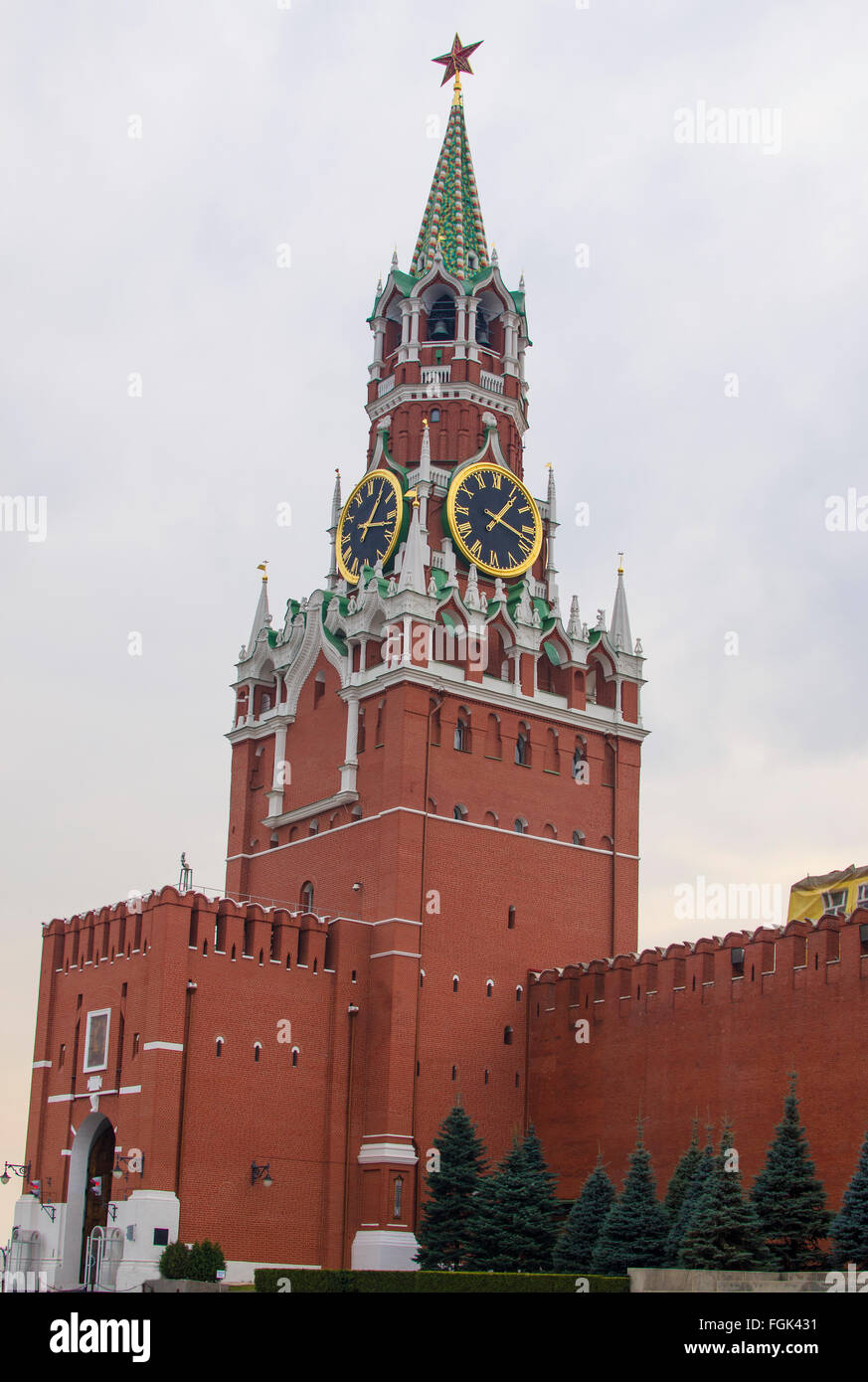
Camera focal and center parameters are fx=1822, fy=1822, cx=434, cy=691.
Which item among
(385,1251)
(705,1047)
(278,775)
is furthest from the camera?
(278,775)

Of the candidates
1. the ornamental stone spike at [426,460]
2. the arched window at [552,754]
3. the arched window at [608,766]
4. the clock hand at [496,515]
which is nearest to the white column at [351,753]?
the arched window at [552,754]

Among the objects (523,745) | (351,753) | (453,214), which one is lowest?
(351,753)

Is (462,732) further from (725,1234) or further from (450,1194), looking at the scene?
(725,1234)

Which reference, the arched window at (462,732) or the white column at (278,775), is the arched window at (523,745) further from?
the white column at (278,775)

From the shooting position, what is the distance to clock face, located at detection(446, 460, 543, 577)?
58594 millimetres

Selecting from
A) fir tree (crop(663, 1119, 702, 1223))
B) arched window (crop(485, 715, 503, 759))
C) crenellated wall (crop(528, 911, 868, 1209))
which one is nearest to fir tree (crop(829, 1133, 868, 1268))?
crenellated wall (crop(528, 911, 868, 1209))

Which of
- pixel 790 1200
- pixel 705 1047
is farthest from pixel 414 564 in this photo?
pixel 790 1200

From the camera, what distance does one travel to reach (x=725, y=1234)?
39031mm

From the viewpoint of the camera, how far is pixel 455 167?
65.9m

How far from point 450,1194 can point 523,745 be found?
14500 millimetres
